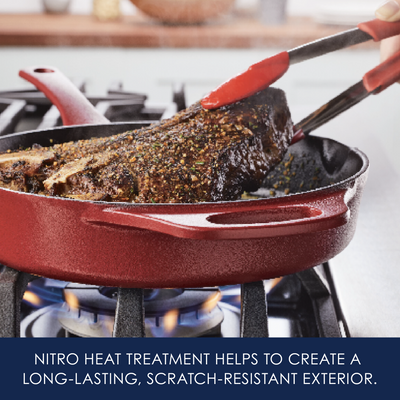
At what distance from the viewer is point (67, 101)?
3.72ft

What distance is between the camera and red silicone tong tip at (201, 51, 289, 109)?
2.79 ft

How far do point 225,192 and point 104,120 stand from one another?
43 centimetres

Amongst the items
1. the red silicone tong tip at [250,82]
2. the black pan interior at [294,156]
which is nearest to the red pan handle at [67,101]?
the black pan interior at [294,156]

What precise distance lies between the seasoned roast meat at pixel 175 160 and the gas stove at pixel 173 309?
0.15 meters

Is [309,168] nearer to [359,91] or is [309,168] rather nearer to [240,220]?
[359,91]

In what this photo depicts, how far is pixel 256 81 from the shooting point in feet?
2.84

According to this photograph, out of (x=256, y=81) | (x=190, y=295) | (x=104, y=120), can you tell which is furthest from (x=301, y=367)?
(x=104, y=120)

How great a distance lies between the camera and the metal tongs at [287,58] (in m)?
0.85

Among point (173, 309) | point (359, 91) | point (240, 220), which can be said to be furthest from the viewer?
point (359, 91)

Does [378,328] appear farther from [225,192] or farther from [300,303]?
[225,192]

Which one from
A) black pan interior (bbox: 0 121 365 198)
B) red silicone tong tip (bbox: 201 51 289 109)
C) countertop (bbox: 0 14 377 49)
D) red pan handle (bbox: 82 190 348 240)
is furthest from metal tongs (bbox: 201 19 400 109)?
countertop (bbox: 0 14 377 49)

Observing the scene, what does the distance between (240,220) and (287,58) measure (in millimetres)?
369

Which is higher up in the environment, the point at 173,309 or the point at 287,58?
the point at 287,58

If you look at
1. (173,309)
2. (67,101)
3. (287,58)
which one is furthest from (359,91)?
(67,101)
